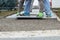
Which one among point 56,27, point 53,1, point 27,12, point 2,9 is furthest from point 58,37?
point 53,1

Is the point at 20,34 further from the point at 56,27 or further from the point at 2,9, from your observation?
the point at 2,9

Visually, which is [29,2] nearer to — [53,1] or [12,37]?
[12,37]

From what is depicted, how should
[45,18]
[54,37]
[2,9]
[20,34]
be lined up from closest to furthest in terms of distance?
[54,37] → [20,34] → [45,18] → [2,9]

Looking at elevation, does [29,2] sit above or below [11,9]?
above

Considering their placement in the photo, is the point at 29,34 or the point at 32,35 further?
the point at 29,34

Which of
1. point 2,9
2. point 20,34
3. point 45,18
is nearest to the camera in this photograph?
point 20,34

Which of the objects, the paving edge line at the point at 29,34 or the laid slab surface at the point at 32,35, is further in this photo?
the paving edge line at the point at 29,34

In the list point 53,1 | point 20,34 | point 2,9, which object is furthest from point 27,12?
point 53,1

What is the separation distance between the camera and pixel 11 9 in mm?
18500

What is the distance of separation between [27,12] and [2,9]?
20.2 ft

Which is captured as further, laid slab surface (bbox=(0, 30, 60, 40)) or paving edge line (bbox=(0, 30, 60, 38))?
paving edge line (bbox=(0, 30, 60, 38))

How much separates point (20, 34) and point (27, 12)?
4.43m

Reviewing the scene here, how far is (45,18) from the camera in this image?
37.7 feet

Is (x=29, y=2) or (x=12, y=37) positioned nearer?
(x=12, y=37)
